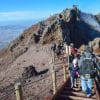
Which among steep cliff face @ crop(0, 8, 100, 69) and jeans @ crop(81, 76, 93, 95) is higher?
steep cliff face @ crop(0, 8, 100, 69)

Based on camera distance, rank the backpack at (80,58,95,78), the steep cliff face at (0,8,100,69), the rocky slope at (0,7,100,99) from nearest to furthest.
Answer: the backpack at (80,58,95,78), the rocky slope at (0,7,100,99), the steep cliff face at (0,8,100,69)

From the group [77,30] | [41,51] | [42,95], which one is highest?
[77,30]

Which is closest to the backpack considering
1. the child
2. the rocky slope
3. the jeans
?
the jeans

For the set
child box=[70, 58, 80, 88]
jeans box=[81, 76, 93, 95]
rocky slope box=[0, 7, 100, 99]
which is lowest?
jeans box=[81, 76, 93, 95]

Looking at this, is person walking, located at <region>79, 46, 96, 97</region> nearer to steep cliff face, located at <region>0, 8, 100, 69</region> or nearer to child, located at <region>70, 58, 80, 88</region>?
child, located at <region>70, 58, 80, 88</region>

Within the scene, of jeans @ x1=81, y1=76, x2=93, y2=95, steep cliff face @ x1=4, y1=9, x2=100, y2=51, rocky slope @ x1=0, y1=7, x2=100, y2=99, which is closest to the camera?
jeans @ x1=81, y1=76, x2=93, y2=95

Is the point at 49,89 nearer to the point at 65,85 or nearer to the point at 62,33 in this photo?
the point at 65,85

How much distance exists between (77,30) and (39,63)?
1794 centimetres

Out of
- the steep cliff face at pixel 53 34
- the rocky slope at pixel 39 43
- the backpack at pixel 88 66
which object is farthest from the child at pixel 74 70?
the steep cliff face at pixel 53 34

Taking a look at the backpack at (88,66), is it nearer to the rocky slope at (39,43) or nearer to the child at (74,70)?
the child at (74,70)

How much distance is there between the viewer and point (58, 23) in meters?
44.2

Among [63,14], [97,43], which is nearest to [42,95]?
[97,43]

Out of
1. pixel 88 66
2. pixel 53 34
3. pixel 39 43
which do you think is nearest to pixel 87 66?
pixel 88 66

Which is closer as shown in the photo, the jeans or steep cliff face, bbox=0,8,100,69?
the jeans
